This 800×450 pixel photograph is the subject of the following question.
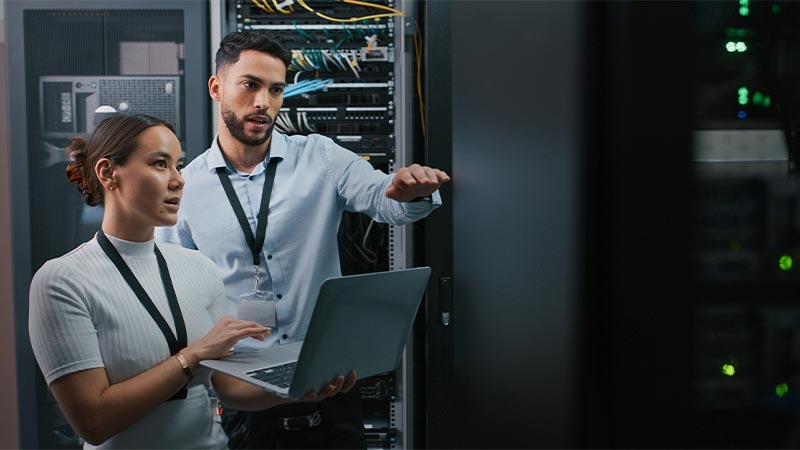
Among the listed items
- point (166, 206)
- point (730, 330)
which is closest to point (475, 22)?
point (730, 330)

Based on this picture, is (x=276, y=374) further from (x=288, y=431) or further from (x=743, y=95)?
(x=743, y=95)

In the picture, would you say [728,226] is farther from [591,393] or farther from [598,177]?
[591,393]

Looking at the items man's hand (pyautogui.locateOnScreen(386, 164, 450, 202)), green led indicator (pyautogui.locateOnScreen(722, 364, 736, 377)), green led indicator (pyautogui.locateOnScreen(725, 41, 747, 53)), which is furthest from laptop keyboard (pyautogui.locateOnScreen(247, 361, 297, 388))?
green led indicator (pyautogui.locateOnScreen(725, 41, 747, 53))

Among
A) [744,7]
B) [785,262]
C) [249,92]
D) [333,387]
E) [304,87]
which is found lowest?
[333,387]

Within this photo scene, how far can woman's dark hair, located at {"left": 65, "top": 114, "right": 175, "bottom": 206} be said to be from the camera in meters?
0.91

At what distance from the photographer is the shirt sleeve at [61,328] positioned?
2.79 feet

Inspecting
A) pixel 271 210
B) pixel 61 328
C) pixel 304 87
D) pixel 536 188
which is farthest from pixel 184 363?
pixel 536 188

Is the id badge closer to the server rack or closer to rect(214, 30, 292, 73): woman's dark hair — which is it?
rect(214, 30, 292, 73): woman's dark hair

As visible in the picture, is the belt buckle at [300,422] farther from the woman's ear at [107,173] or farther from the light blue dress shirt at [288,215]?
the woman's ear at [107,173]

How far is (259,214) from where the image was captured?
46.6 inches

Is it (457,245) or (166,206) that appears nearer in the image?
(166,206)

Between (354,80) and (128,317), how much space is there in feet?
3.44

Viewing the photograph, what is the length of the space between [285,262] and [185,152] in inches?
24.1

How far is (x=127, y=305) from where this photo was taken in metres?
0.89
